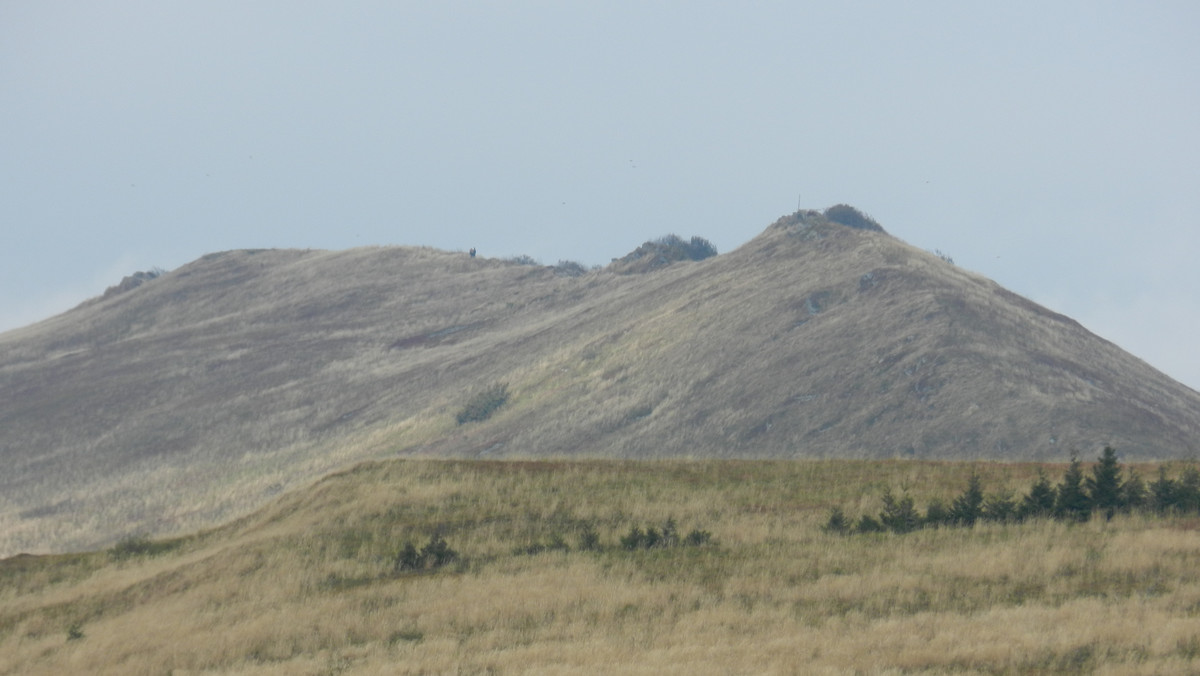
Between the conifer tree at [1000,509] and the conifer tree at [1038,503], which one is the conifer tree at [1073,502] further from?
the conifer tree at [1000,509]

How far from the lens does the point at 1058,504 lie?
2547 cm

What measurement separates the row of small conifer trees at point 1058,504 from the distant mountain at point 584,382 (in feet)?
102

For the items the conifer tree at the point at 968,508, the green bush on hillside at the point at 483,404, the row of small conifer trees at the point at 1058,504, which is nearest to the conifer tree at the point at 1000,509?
the row of small conifer trees at the point at 1058,504

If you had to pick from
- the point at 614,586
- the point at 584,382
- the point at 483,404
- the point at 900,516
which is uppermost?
the point at 584,382

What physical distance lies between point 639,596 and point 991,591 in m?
6.44

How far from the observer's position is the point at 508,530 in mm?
27328

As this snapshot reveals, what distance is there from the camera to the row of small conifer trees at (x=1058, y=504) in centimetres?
2530

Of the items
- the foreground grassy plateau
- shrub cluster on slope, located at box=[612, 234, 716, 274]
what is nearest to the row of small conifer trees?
the foreground grassy plateau

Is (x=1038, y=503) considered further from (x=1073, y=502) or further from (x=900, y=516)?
(x=900, y=516)

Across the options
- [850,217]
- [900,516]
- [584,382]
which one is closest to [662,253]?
[850,217]

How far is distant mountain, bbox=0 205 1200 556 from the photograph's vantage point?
6838cm

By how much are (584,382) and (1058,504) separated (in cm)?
6291

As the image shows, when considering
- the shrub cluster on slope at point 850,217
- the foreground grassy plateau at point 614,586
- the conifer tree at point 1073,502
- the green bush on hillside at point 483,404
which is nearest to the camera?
the foreground grassy plateau at point 614,586

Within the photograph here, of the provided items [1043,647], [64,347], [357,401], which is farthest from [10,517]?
[1043,647]
